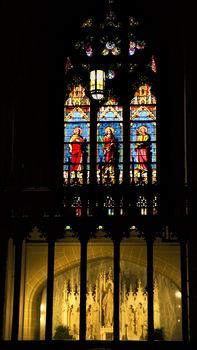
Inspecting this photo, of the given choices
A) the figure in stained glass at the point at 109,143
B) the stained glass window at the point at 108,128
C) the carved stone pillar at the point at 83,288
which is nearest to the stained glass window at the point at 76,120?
the stained glass window at the point at 108,128

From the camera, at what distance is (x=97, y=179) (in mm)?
15641

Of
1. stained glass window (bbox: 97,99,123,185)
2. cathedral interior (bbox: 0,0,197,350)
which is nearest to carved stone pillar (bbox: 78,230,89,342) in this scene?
cathedral interior (bbox: 0,0,197,350)

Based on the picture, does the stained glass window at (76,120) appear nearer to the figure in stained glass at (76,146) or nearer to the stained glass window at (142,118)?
the figure in stained glass at (76,146)

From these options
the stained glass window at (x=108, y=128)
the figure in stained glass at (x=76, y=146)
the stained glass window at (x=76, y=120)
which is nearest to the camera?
the figure in stained glass at (x=76, y=146)

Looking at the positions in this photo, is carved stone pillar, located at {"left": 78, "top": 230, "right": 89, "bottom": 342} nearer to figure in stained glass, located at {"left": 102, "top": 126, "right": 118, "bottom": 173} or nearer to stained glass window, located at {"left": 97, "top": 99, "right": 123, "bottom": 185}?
figure in stained glass, located at {"left": 102, "top": 126, "right": 118, "bottom": 173}

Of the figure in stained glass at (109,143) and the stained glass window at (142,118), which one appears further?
the stained glass window at (142,118)

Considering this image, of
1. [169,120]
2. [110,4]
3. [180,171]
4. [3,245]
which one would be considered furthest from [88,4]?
[3,245]

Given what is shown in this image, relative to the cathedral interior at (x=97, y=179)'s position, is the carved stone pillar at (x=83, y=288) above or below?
below

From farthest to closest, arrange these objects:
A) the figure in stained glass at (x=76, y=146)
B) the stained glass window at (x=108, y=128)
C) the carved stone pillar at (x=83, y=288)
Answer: the stained glass window at (x=108, y=128)
the figure in stained glass at (x=76, y=146)
the carved stone pillar at (x=83, y=288)

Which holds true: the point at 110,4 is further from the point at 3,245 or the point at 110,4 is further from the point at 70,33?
the point at 3,245

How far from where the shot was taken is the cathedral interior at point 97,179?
10453 millimetres

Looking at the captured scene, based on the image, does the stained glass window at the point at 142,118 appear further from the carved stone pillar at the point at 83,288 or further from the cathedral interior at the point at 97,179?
the carved stone pillar at the point at 83,288

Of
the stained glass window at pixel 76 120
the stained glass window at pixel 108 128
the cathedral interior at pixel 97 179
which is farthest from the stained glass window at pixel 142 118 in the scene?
the stained glass window at pixel 76 120

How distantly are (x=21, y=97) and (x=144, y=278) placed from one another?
16.2 ft
